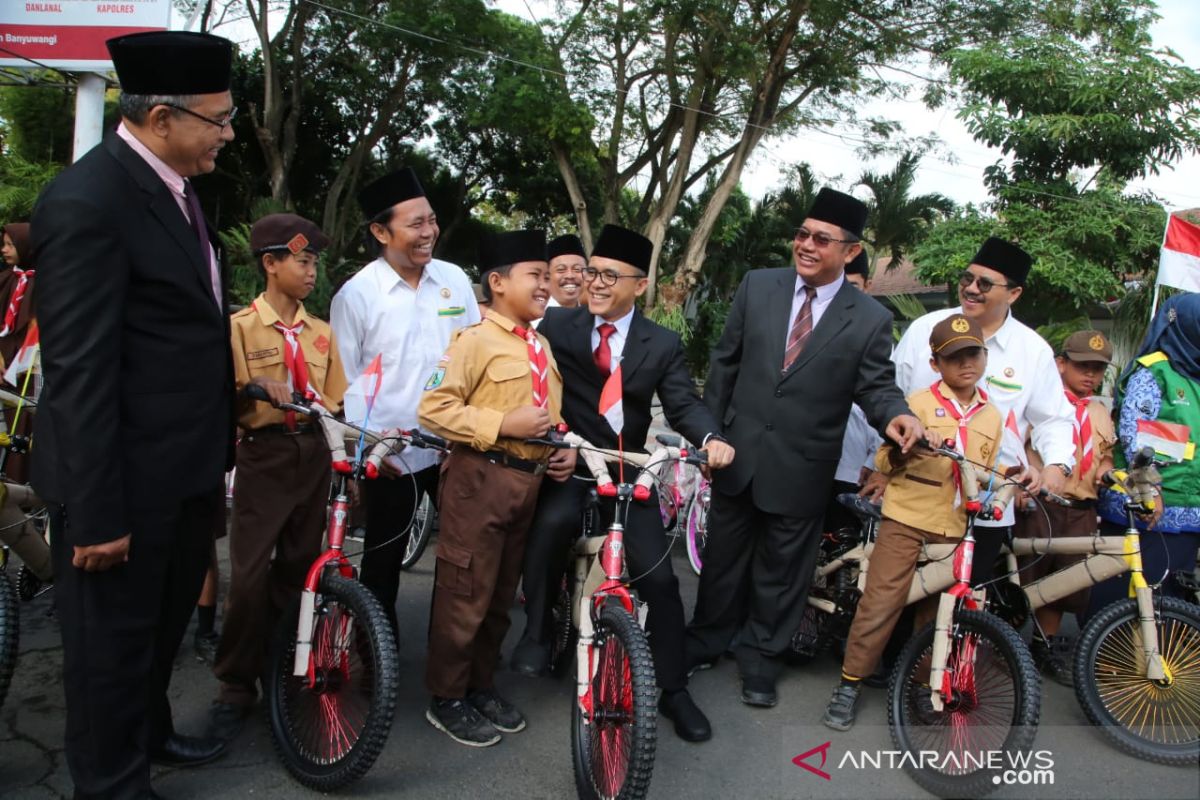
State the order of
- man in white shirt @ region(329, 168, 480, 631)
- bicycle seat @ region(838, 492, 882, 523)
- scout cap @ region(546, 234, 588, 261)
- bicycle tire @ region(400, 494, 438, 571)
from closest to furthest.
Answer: man in white shirt @ region(329, 168, 480, 631) → bicycle seat @ region(838, 492, 882, 523) → scout cap @ region(546, 234, 588, 261) → bicycle tire @ region(400, 494, 438, 571)

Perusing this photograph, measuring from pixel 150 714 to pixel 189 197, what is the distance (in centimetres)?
174

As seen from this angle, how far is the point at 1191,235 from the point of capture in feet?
26.3

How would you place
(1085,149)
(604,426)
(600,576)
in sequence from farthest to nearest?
(1085,149), (604,426), (600,576)

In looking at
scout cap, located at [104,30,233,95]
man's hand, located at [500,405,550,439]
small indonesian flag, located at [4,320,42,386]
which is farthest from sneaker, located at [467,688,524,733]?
small indonesian flag, located at [4,320,42,386]

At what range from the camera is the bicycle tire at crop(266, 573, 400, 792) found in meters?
3.16

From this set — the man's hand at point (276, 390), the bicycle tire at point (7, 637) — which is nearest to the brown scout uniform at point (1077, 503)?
the man's hand at point (276, 390)

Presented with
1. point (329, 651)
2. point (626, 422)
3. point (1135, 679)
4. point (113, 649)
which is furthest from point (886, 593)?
point (113, 649)

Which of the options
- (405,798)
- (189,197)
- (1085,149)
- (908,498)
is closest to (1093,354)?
(908,498)

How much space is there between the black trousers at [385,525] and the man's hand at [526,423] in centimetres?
85

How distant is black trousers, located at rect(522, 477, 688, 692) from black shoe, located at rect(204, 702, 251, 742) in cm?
117

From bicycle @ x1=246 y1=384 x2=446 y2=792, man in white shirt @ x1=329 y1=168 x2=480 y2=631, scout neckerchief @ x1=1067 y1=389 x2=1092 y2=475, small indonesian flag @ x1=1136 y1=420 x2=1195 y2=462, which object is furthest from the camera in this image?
scout neckerchief @ x1=1067 y1=389 x2=1092 y2=475

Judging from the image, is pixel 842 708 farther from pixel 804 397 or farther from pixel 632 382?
pixel 632 382

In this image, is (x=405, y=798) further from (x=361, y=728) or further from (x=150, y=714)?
(x=150, y=714)

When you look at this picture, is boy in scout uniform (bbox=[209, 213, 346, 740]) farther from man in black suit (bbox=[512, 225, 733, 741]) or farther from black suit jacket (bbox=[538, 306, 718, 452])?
black suit jacket (bbox=[538, 306, 718, 452])
